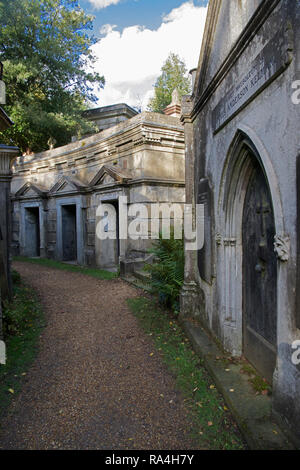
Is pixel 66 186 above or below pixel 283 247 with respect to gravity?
above

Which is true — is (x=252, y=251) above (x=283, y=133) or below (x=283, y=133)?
below

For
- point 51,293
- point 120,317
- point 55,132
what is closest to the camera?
point 120,317

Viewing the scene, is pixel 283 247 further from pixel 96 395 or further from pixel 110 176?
pixel 110 176

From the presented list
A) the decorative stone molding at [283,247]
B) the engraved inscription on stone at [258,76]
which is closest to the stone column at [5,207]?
the engraved inscription on stone at [258,76]

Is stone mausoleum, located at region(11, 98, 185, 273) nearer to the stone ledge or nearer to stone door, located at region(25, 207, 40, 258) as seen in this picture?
stone door, located at region(25, 207, 40, 258)

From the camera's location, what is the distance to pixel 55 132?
15.7m

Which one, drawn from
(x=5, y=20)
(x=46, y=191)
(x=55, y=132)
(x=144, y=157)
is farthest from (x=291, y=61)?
(x=5, y=20)

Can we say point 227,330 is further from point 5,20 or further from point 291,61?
point 5,20

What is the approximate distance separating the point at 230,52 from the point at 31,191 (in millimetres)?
12374

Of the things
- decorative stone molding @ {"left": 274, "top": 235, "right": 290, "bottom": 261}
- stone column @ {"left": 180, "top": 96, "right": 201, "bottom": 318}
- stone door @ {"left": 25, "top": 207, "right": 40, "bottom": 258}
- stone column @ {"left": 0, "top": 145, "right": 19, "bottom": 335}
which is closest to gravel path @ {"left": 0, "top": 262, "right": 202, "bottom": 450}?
stone column @ {"left": 180, "top": 96, "right": 201, "bottom": 318}

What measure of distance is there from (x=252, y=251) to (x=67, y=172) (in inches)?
419

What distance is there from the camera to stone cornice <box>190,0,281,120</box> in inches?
99.1

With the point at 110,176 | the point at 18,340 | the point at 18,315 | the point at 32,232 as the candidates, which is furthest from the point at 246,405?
the point at 32,232

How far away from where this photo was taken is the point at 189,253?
533 centimetres
